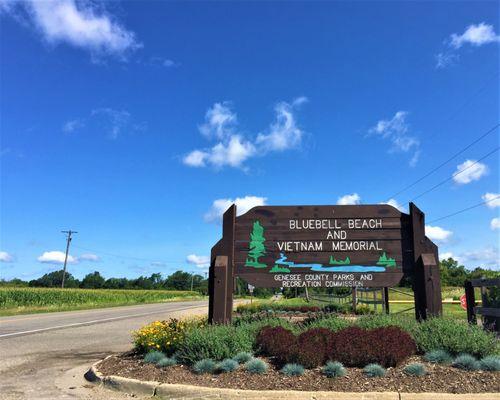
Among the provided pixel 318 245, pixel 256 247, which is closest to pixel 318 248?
pixel 318 245

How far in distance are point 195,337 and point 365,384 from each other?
260 centimetres

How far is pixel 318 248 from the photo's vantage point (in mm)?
9156

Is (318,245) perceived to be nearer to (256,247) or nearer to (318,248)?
(318,248)

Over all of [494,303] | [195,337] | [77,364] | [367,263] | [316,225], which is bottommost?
[77,364]

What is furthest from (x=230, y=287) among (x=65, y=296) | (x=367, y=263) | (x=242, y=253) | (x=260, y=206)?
(x=65, y=296)

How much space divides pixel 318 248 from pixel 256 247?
4.16 ft

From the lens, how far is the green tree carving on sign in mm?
9211

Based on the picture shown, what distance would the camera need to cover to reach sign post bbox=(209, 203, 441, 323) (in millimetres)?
8938

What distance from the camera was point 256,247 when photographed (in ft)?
30.4

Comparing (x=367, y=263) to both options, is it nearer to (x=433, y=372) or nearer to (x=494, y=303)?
(x=494, y=303)

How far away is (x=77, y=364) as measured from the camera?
8.89 metres

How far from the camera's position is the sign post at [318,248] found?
352 inches

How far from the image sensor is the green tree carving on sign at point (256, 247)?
9211 mm

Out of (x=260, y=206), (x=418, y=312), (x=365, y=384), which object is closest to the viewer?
(x=365, y=384)
